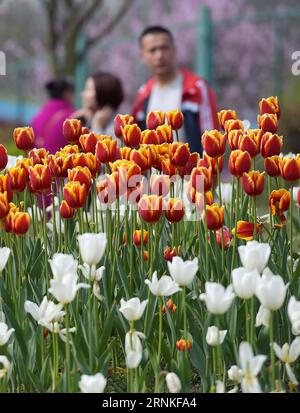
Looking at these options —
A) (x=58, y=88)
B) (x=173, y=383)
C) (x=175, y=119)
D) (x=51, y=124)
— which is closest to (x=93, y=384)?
(x=173, y=383)

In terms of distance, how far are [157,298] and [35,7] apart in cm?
2312

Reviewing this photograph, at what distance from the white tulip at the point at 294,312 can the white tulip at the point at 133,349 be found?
0.37m

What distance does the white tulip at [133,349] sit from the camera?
220cm

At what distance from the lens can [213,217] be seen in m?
2.47

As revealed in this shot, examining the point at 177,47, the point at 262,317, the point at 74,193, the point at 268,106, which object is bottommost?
the point at 262,317

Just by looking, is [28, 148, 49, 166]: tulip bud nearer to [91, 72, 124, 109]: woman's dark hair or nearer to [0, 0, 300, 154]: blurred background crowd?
[91, 72, 124, 109]: woman's dark hair

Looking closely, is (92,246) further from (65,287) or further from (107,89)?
(107,89)

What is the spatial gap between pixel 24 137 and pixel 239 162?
0.80 metres

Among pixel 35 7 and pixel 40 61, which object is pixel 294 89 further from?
pixel 35 7

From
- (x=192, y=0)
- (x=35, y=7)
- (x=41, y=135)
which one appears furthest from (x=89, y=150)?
(x=35, y=7)

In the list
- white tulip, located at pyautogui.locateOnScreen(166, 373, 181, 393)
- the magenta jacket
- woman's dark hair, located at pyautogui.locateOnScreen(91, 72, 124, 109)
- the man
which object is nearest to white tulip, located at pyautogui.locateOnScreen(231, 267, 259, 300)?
white tulip, located at pyautogui.locateOnScreen(166, 373, 181, 393)

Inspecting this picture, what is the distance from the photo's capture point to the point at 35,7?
2470 cm

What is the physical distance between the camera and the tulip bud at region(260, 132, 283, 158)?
2701mm

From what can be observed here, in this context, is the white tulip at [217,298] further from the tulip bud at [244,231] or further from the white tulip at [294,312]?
the tulip bud at [244,231]
